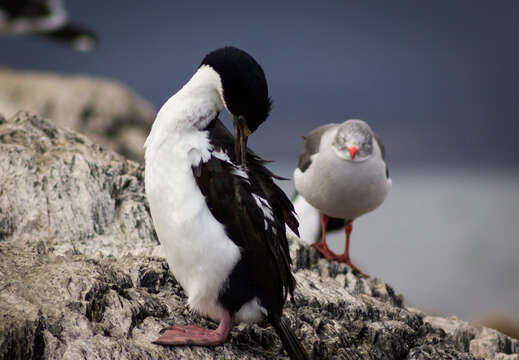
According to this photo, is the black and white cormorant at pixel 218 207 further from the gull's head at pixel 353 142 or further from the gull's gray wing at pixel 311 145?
the gull's gray wing at pixel 311 145

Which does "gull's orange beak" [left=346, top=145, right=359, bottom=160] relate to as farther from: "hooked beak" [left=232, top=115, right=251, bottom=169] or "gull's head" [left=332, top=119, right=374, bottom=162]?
"hooked beak" [left=232, top=115, right=251, bottom=169]

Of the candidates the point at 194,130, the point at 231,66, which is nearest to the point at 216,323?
the point at 194,130

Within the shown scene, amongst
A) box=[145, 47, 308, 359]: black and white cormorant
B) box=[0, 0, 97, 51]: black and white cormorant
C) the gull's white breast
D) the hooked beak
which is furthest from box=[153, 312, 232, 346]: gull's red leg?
box=[0, 0, 97, 51]: black and white cormorant

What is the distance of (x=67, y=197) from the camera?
326cm

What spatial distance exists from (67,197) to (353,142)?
2265 mm

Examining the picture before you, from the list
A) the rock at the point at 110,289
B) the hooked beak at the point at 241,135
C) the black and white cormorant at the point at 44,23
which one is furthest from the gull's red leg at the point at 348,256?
the black and white cormorant at the point at 44,23

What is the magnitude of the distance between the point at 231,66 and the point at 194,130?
1.20ft

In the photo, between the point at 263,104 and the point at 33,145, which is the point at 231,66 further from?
the point at 33,145

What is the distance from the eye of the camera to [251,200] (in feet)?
7.77

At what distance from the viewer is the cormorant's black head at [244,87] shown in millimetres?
2293

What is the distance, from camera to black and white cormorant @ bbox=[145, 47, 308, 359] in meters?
2.32

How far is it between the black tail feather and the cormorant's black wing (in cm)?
7

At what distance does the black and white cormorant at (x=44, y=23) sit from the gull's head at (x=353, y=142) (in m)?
9.26

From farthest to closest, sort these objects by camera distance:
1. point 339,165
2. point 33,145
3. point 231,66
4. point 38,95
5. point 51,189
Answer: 1. point 38,95
2. point 339,165
3. point 33,145
4. point 51,189
5. point 231,66
